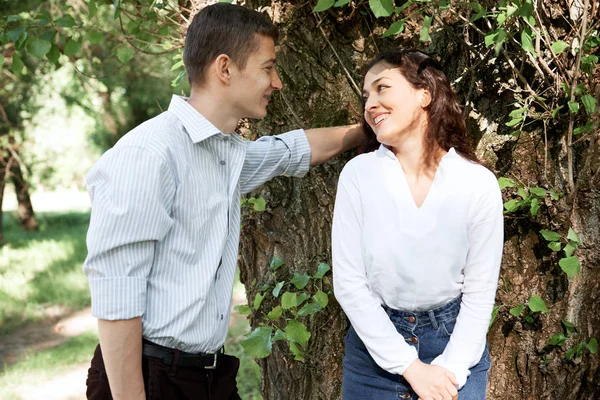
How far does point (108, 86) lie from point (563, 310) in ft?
30.1

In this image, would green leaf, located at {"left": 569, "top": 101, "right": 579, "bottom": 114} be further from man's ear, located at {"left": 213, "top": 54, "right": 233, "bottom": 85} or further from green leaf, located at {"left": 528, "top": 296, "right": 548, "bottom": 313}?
man's ear, located at {"left": 213, "top": 54, "right": 233, "bottom": 85}

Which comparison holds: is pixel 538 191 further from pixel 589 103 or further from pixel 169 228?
pixel 169 228

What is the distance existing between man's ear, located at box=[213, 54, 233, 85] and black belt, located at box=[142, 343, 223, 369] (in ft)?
2.64

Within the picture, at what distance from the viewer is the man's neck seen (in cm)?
194

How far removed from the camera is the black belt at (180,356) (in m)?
1.78

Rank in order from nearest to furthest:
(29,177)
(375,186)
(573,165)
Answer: (375,186) → (573,165) → (29,177)

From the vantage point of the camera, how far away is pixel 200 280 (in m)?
1.81

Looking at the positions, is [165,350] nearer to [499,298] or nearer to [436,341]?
[436,341]

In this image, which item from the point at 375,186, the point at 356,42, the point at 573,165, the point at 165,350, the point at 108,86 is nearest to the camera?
the point at 165,350

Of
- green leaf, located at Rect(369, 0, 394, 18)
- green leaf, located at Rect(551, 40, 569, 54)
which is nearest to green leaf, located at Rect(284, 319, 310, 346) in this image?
green leaf, located at Rect(369, 0, 394, 18)

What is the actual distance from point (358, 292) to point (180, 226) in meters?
0.55

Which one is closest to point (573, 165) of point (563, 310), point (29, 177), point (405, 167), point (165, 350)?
point (563, 310)

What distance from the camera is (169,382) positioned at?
1830 mm

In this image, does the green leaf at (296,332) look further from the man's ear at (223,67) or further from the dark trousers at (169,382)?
the man's ear at (223,67)
